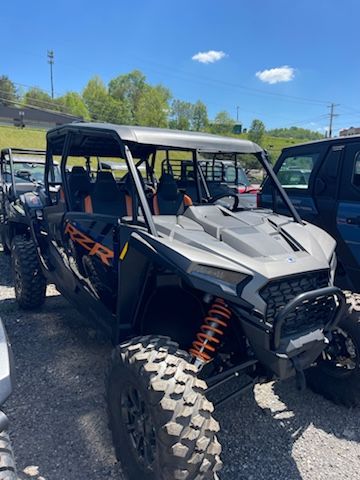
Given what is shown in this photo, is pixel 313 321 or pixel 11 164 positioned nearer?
pixel 313 321

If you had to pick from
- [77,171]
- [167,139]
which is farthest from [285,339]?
[77,171]

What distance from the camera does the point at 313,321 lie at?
2.39m

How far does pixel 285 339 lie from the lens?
215 cm

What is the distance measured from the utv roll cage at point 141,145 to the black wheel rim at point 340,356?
3.01 ft

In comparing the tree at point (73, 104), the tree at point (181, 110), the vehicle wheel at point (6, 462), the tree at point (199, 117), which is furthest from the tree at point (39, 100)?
the vehicle wheel at point (6, 462)

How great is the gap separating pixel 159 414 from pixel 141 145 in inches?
67.9

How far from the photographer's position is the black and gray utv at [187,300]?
6.33 ft

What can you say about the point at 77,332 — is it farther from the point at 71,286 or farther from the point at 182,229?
the point at 182,229

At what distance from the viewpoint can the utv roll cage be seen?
2573 mm

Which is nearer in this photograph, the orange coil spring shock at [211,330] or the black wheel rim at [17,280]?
the orange coil spring shock at [211,330]

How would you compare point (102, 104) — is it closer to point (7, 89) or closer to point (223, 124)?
point (7, 89)

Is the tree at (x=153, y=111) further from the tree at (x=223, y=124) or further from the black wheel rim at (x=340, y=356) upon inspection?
the black wheel rim at (x=340, y=356)

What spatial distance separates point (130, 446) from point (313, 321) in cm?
128

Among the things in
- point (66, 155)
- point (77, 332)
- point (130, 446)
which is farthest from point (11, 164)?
point (130, 446)
